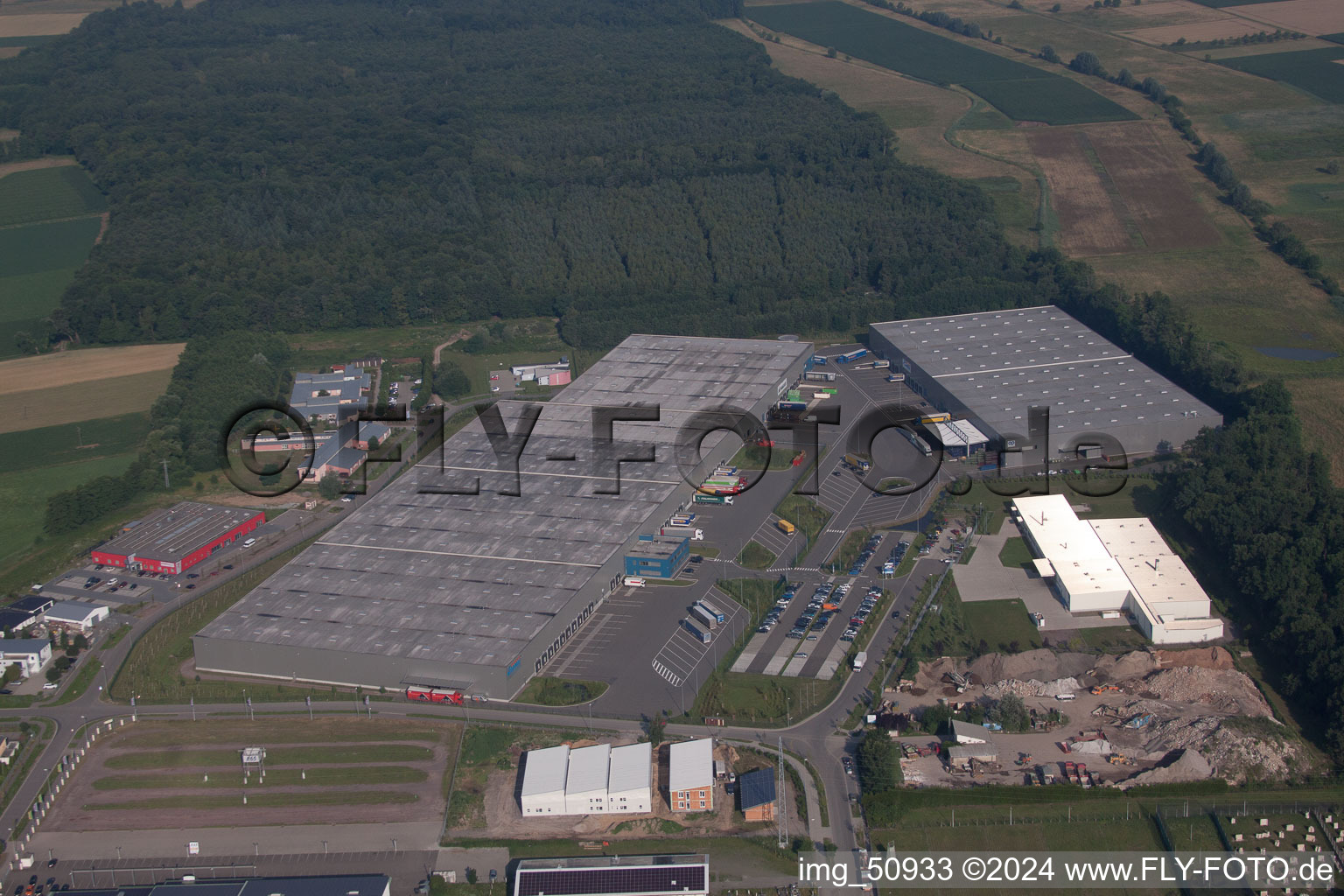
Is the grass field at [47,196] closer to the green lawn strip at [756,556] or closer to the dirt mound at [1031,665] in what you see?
the green lawn strip at [756,556]

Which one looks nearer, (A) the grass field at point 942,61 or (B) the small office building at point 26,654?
(B) the small office building at point 26,654

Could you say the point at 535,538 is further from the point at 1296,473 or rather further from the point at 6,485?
the point at 1296,473

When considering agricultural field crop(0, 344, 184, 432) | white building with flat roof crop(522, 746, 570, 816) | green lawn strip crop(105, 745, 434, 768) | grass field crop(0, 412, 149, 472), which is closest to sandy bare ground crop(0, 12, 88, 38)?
agricultural field crop(0, 344, 184, 432)

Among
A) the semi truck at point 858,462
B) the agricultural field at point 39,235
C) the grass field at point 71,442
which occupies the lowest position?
the semi truck at point 858,462

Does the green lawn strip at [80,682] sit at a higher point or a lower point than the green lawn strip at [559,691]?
higher

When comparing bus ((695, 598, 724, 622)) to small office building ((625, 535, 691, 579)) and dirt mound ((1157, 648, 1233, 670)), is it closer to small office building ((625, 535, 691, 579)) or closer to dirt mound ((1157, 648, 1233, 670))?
small office building ((625, 535, 691, 579))

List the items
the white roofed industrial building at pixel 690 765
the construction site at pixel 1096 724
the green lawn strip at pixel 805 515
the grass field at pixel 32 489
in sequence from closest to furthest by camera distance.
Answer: the white roofed industrial building at pixel 690 765 < the construction site at pixel 1096 724 < the green lawn strip at pixel 805 515 < the grass field at pixel 32 489

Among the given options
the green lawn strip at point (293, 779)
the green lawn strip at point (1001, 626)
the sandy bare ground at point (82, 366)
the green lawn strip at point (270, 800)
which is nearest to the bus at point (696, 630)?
the green lawn strip at point (1001, 626)

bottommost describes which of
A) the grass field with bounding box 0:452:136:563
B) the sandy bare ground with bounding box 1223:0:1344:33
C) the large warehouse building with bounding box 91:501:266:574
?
the large warehouse building with bounding box 91:501:266:574
